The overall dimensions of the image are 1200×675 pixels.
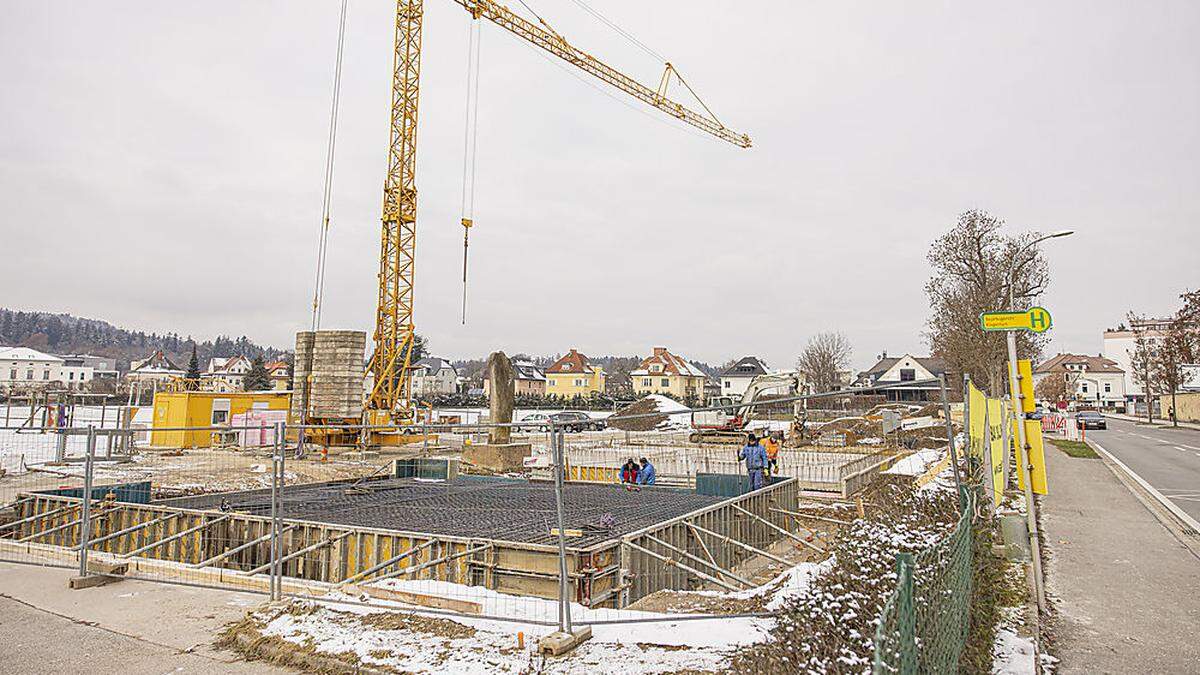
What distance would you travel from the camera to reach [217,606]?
7.04 metres

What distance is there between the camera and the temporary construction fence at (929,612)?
2801 millimetres

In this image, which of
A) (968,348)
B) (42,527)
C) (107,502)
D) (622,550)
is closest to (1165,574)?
(622,550)

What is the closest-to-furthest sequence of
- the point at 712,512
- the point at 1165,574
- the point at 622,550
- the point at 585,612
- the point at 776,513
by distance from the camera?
the point at 585,612 < the point at 1165,574 < the point at 622,550 < the point at 712,512 < the point at 776,513

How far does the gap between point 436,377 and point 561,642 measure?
367ft

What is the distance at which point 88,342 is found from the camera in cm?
18150

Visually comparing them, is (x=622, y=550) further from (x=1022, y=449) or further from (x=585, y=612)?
(x=1022, y=449)

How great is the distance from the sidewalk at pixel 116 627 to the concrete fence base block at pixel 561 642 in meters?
2.19

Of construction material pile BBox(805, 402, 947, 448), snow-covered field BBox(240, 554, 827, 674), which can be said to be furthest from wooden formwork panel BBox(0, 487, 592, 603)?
construction material pile BBox(805, 402, 947, 448)

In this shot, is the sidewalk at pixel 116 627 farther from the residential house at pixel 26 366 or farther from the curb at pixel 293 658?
the residential house at pixel 26 366

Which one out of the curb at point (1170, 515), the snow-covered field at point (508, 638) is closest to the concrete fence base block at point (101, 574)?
the snow-covered field at point (508, 638)

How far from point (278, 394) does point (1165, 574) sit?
99.8 feet

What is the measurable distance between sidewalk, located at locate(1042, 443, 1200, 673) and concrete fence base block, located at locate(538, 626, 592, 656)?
374cm

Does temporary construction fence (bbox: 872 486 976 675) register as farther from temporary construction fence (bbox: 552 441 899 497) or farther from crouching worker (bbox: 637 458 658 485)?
temporary construction fence (bbox: 552 441 899 497)

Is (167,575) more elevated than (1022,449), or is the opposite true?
(1022,449)
